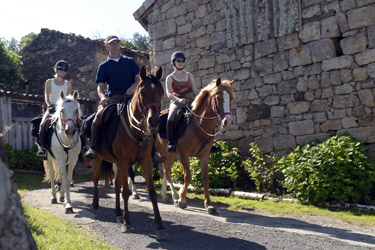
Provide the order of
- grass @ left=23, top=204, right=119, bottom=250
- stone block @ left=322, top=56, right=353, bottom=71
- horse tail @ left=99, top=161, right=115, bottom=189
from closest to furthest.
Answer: grass @ left=23, top=204, right=119, bottom=250, horse tail @ left=99, top=161, right=115, bottom=189, stone block @ left=322, top=56, right=353, bottom=71

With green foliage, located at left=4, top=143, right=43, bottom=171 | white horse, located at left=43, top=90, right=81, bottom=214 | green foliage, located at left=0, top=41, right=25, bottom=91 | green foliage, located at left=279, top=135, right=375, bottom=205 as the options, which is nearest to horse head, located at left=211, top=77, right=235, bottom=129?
green foliage, located at left=279, top=135, right=375, bottom=205

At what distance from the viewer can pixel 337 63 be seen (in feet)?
24.1

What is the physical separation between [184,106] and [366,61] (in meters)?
3.79

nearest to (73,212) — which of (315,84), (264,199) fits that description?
(264,199)

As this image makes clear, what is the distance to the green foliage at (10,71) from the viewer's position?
715 inches

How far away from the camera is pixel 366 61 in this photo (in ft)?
22.7

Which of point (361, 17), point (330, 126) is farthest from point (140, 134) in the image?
point (361, 17)

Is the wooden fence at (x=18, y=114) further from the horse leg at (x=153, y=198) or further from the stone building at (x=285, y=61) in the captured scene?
the horse leg at (x=153, y=198)

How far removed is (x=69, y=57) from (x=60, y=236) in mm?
15082

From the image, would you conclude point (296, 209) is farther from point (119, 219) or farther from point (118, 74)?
point (118, 74)

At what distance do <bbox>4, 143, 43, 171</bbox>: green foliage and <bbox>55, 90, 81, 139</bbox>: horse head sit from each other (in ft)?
23.1

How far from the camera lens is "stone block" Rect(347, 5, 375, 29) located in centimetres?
686

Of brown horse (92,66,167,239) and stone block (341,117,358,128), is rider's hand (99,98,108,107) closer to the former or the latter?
brown horse (92,66,167,239)

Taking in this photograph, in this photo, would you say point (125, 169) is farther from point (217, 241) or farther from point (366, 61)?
point (366, 61)
